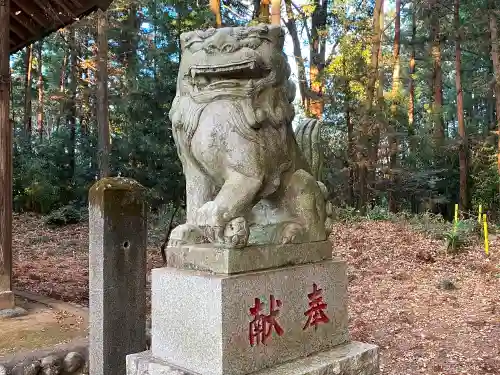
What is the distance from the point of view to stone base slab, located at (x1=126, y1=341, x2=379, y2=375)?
228 centimetres

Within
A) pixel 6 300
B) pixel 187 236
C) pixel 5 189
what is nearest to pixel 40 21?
pixel 5 189

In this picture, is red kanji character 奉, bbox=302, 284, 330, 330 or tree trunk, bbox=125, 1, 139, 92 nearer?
red kanji character 奉, bbox=302, 284, 330, 330

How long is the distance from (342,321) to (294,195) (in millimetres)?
746

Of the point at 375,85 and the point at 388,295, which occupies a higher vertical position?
the point at 375,85

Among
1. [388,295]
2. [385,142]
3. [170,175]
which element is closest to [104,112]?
[170,175]

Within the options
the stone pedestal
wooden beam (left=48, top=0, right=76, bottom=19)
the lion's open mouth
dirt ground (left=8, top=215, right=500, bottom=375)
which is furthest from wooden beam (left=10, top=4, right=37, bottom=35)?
the stone pedestal

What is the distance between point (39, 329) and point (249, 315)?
313 cm

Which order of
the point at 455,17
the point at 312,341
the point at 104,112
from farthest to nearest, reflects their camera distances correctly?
the point at 455,17 → the point at 104,112 → the point at 312,341

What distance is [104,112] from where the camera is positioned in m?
11.9

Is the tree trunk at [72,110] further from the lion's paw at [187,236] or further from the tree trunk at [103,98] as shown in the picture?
the lion's paw at [187,236]

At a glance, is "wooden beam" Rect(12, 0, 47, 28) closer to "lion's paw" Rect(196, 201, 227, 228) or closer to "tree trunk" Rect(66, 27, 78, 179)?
"lion's paw" Rect(196, 201, 227, 228)

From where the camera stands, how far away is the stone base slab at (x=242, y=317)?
2.11 metres

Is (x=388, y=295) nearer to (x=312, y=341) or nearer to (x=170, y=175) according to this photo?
(x=312, y=341)

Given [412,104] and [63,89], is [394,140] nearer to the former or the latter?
[412,104]
